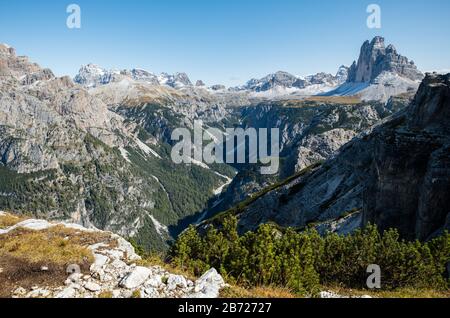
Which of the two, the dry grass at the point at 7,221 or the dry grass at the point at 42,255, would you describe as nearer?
the dry grass at the point at 42,255

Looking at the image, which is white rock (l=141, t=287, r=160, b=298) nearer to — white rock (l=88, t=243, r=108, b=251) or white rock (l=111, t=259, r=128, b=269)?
white rock (l=111, t=259, r=128, b=269)

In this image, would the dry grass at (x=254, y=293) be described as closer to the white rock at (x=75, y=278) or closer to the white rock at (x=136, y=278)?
the white rock at (x=136, y=278)

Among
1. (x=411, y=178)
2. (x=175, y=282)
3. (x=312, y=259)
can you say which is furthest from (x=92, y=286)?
(x=411, y=178)

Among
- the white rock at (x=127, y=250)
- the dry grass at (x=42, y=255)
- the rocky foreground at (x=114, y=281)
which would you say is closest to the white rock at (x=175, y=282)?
the rocky foreground at (x=114, y=281)

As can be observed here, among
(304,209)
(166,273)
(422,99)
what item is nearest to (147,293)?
(166,273)

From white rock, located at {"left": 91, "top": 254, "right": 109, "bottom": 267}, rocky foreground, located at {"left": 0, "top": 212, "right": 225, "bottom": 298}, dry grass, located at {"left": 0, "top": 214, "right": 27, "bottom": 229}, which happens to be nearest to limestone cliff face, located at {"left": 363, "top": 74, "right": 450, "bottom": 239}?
rocky foreground, located at {"left": 0, "top": 212, "right": 225, "bottom": 298}

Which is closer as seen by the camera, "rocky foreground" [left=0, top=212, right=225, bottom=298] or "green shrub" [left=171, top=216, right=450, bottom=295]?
"rocky foreground" [left=0, top=212, right=225, bottom=298]

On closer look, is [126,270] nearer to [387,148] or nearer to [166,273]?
[166,273]

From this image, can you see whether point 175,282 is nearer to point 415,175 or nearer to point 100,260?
point 100,260
